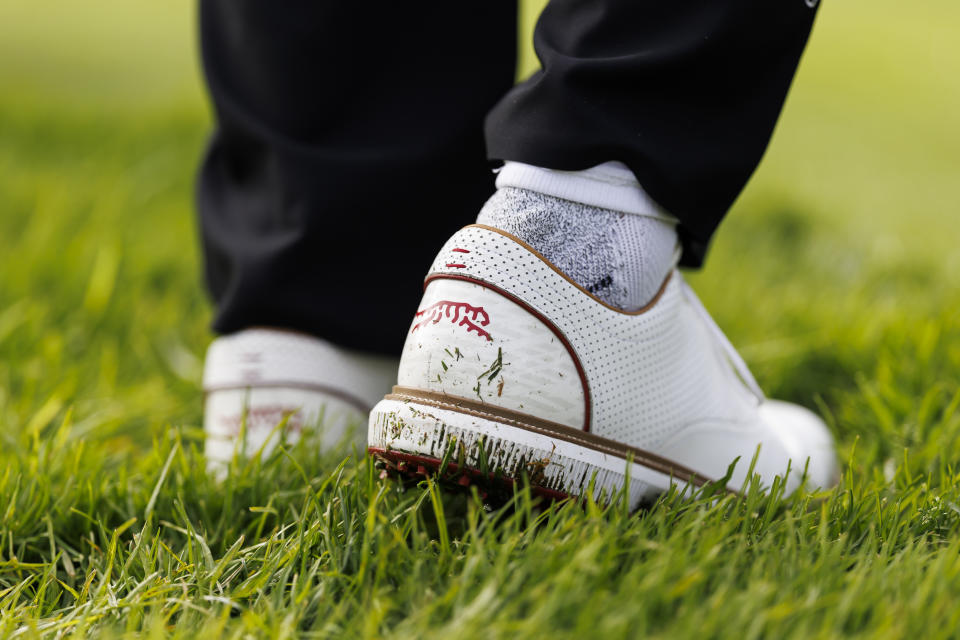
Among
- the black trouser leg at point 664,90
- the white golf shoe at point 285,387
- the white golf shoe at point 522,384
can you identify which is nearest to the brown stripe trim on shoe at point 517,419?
the white golf shoe at point 522,384

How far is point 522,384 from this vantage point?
1.05 meters

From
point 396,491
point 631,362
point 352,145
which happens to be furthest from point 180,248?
point 631,362

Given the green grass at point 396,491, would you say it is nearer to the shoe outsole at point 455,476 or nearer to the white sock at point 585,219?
the shoe outsole at point 455,476

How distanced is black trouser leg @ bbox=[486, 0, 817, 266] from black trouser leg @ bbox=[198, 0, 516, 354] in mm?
424

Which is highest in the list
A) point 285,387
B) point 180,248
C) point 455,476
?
point 455,476

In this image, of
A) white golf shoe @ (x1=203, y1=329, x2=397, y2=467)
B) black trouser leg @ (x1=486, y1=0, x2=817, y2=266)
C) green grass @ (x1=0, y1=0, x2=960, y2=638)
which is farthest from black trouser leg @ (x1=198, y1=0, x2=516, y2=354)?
black trouser leg @ (x1=486, y1=0, x2=817, y2=266)

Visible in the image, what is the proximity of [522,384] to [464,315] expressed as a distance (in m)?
0.11

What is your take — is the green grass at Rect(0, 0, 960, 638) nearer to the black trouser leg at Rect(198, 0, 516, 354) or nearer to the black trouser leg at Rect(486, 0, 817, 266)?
the black trouser leg at Rect(198, 0, 516, 354)

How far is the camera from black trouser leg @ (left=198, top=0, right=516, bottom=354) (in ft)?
4.99

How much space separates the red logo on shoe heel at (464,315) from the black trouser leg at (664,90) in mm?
219

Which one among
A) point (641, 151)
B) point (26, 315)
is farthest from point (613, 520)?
point (26, 315)

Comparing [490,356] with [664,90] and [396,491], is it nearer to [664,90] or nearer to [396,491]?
[396,491]

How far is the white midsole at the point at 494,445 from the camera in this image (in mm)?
1011

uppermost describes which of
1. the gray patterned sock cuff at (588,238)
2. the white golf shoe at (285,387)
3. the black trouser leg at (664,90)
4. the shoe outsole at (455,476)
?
the black trouser leg at (664,90)
